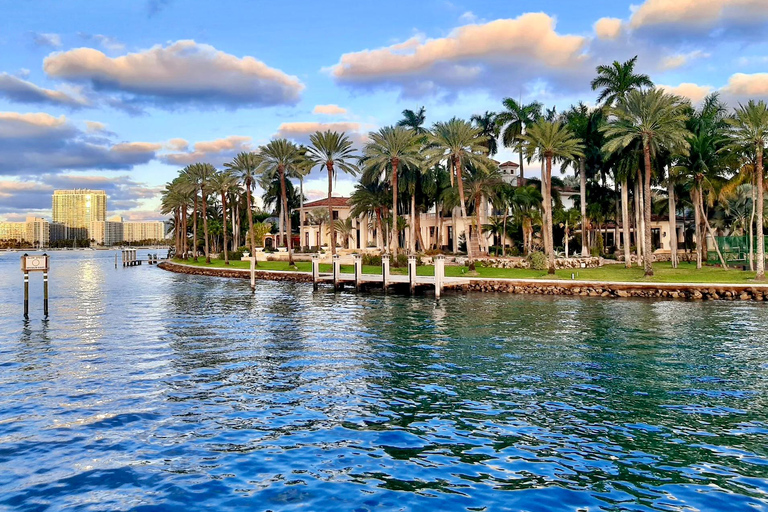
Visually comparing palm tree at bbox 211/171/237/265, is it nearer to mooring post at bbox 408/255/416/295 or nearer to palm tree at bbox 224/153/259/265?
palm tree at bbox 224/153/259/265

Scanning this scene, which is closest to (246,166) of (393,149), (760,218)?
(393,149)

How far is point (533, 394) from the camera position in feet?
51.2

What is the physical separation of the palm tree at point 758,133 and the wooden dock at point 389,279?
73.8 feet

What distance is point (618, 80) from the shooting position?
60.8 metres

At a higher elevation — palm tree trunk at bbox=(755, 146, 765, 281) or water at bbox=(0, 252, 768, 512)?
palm tree trunk at bbox=(755, 146, 765, 281)

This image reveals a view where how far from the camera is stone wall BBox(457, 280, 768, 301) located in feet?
132

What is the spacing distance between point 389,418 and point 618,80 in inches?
2276

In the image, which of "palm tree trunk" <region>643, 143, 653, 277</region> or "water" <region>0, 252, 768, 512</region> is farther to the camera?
"palm tree trunk" <region>643, 143, 653, 277</region>

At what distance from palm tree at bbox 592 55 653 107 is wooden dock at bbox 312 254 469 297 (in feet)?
94.4

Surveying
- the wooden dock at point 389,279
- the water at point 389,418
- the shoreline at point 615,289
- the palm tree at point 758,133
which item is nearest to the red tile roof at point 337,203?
the wooden dock at point 389,279

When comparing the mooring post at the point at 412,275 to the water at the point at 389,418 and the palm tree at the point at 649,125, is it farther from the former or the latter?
the palm tree at the point at 649,125

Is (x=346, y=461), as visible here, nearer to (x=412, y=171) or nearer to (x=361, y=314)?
(x=361, y=314)

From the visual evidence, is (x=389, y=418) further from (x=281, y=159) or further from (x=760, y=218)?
(x=281, y=159)

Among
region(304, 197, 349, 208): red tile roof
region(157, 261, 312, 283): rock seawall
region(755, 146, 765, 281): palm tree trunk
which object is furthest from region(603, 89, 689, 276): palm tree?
region(304, 197, 349, 208): red tile roof
